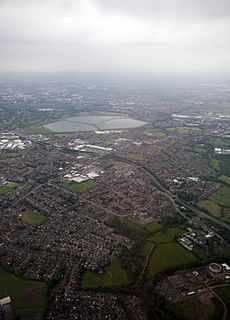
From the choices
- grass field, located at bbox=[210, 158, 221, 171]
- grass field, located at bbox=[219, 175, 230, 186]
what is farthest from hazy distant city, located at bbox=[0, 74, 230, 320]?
grass field, located at bbox=[210, 158, 221, 171]

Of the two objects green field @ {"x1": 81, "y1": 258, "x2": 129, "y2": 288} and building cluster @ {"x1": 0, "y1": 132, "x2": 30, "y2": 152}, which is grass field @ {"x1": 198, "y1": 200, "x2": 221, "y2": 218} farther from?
building cluster @ {"x1": 0, "y1": 132, "x2": 30, "y2": 152}

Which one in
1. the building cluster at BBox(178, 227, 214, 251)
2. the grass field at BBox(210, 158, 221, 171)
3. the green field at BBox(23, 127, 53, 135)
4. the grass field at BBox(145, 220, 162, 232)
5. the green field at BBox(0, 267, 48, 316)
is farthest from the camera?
the green field at BBox(23, 127, 53, 135)

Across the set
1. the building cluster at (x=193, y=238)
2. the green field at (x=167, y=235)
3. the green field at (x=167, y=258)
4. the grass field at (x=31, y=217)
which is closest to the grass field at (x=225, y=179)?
the building cluster at (x=193, y=238)

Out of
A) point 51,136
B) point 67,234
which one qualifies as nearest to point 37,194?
point 67,234

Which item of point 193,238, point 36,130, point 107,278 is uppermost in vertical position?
point 107,278

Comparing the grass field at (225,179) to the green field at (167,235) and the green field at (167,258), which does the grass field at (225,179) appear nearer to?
the green field at (167,235)

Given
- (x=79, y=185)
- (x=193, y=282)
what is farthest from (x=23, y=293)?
(x=79, y=185)

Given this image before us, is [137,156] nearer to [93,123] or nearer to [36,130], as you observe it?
[36,130]
